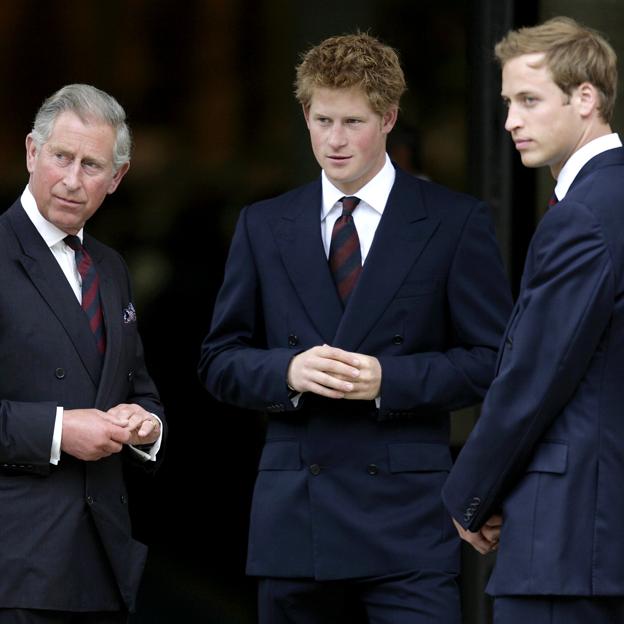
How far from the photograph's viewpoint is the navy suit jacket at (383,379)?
14.7 feet

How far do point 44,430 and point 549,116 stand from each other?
1.45 metres

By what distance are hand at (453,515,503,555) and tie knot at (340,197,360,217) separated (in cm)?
107

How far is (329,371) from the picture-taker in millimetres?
4344

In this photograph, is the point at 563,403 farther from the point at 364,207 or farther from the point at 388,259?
the point at 364,207

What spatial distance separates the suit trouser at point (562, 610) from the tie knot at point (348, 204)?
133cm

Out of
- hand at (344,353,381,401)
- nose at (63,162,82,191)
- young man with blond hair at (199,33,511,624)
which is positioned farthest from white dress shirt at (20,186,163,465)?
hand at (344,353,381,401)

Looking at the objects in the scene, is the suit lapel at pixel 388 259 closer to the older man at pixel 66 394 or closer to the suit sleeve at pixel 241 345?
the suit sleeve at pixel 241 345

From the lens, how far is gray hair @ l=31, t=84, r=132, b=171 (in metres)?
4.39

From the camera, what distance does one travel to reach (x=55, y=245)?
4359 millimetres

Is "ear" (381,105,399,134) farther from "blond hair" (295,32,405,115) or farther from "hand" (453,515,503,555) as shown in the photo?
"hand" (453,515,503,555)

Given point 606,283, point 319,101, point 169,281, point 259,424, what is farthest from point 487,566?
point 606,283

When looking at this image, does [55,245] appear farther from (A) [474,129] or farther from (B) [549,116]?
(A) [474,129]

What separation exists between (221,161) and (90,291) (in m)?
1.79

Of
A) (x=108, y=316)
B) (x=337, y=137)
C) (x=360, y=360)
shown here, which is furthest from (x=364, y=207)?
(x=108, y=316)
